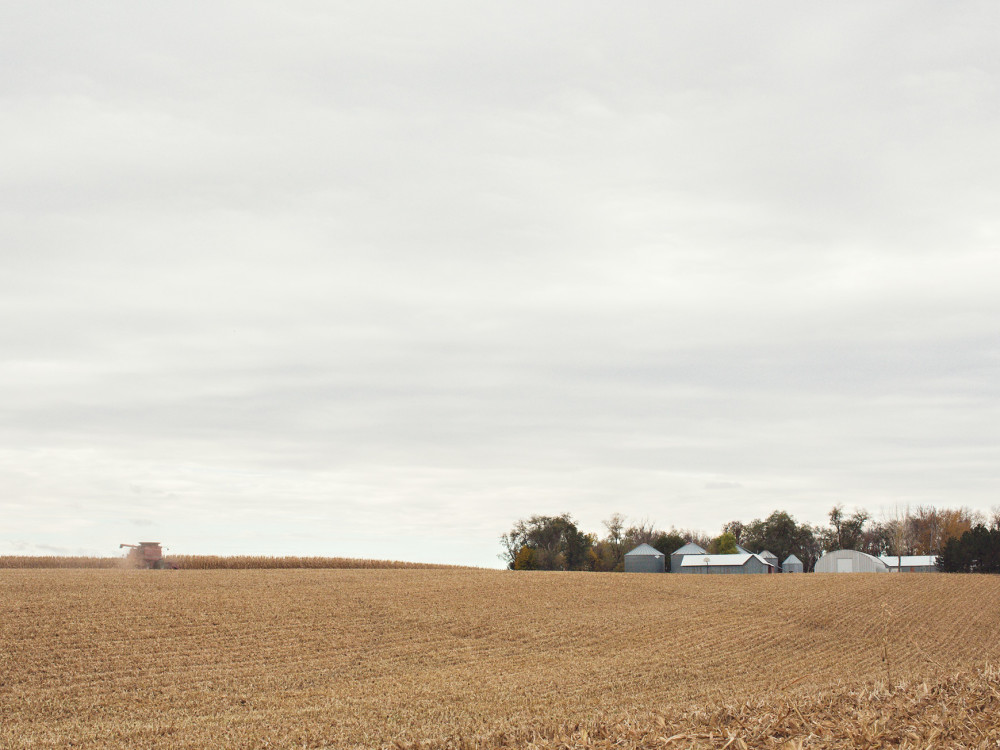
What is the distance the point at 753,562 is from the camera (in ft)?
321

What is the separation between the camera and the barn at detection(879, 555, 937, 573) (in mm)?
101500

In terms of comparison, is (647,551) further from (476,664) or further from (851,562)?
(476,664)

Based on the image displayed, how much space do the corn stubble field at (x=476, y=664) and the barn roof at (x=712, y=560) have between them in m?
42.3

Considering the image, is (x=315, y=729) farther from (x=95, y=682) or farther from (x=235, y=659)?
(x=235, y=659)

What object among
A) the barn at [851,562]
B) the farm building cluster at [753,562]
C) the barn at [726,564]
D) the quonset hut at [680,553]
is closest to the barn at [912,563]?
the farm building cluster at [753,562]

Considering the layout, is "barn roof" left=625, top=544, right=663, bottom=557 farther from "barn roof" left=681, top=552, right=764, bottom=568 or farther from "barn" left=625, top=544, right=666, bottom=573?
"barn roof" left=681, top=552, right=764, bottom=568

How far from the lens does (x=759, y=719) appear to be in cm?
874

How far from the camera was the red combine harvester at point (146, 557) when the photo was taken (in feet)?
204

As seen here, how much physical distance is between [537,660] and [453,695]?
823 centimetres

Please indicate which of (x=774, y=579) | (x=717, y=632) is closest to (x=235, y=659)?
(x=717, y=632)

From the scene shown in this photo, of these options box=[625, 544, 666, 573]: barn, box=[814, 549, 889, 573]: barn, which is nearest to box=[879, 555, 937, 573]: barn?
box=[814, 549, 889, 573]: barn

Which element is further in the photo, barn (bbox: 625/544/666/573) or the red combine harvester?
barn (bbox: 625/544/666/573)

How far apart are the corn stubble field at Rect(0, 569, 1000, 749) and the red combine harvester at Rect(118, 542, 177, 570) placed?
8312mm

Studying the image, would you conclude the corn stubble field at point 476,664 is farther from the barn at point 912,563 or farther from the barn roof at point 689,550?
the barn at point 912,563
